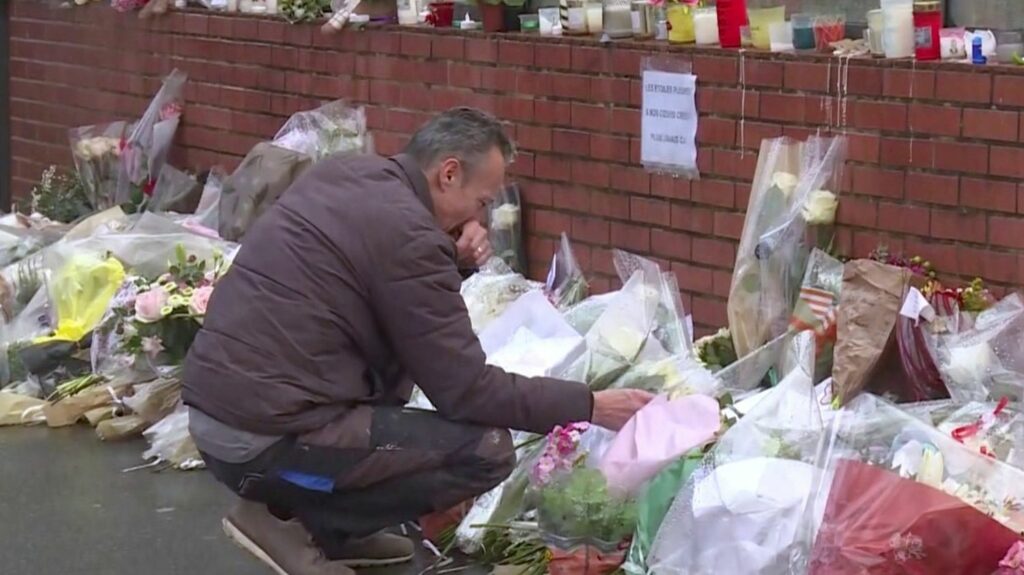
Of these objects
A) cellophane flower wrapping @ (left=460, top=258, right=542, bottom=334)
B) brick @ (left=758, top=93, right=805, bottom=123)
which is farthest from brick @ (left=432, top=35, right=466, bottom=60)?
brick @ (left=758, top=93, right=805, bottom=123)

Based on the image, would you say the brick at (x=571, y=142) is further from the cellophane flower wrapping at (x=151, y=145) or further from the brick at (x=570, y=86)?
the cellophane flower wrapping at (x=151, y=145)

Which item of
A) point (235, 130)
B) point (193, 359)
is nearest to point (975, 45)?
point (193, 359)

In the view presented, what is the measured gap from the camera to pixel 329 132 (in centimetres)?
807

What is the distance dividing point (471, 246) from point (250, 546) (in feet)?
3.45

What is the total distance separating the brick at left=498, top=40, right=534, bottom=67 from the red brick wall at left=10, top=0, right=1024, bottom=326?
0.01 meters

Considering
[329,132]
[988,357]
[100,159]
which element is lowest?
[988,357]

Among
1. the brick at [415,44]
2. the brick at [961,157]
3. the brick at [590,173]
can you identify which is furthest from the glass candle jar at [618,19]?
the brick at [961,157]

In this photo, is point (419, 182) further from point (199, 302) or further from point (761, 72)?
point (199, 302)

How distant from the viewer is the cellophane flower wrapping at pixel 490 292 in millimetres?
6371

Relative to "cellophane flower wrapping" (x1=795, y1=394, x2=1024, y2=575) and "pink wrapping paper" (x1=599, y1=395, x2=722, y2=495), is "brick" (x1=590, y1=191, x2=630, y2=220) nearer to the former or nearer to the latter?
"pink wrapping paper" (x1=599, y1=395, x2=722, y2=495)

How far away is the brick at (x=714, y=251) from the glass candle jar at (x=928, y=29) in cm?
107

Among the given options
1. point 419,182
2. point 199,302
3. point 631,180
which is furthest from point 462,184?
point 199,302

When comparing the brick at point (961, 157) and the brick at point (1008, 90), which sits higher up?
the brick at point (1008, 90)

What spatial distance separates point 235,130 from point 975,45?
4572 mm
